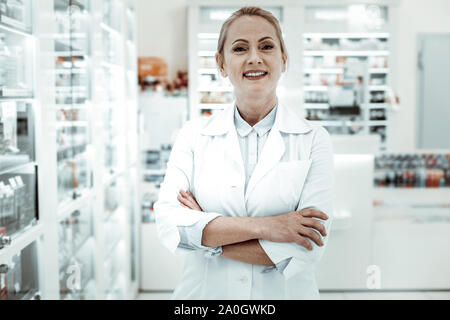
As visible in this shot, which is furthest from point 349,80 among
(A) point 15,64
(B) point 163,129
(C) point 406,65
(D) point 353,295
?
(A) point 15,64

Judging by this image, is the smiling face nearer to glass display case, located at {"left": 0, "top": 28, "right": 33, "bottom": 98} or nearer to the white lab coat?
the white lab coat

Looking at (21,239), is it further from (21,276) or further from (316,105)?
(316,105)

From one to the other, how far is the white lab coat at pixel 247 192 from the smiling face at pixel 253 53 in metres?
0.15

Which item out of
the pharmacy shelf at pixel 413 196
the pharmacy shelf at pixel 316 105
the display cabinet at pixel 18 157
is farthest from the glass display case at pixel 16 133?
the pharmacy shelf at pixel 316 105

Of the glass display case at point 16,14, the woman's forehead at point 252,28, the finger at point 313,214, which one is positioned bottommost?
the finger at point 313,214

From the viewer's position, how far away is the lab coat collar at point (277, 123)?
1527mm

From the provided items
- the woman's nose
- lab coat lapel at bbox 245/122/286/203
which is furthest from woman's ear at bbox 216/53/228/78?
lab coat lapel at bbox 245/122/286/203

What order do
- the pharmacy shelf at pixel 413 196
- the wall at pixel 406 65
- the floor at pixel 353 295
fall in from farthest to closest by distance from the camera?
the wall at pixel 406 65
the pharmacy shelf at pixel 413 196
the floor at pixel 353 295

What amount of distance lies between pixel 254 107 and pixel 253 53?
0.62ft

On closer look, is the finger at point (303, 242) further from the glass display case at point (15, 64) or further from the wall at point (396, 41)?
the wall at point (396, 41)

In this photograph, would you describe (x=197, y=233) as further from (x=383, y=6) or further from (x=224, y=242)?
(x=383, y=6)

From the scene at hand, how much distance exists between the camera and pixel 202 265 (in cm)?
158

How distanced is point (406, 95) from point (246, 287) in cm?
440
